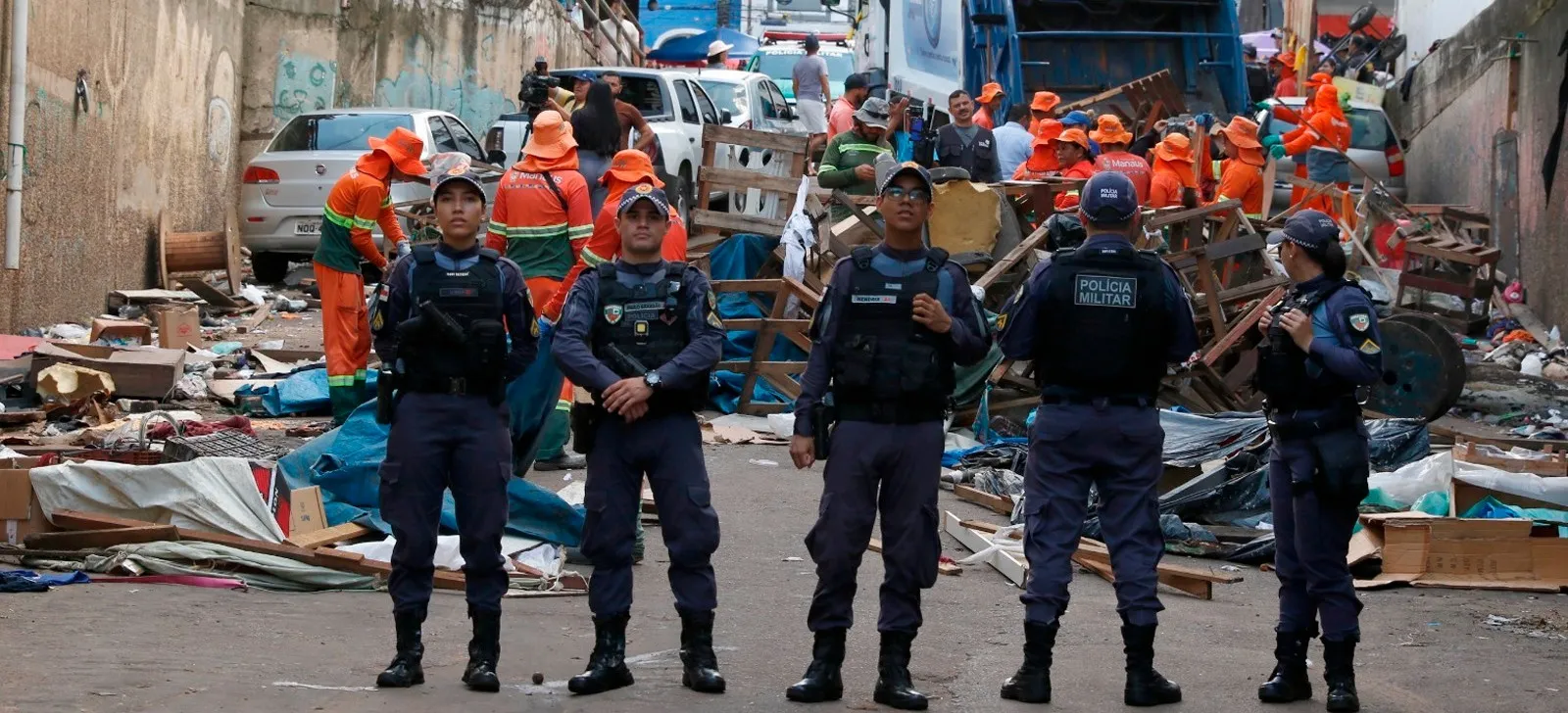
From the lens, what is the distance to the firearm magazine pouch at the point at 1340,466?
5980 mm

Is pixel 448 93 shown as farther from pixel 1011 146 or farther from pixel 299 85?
pixel 1011 146

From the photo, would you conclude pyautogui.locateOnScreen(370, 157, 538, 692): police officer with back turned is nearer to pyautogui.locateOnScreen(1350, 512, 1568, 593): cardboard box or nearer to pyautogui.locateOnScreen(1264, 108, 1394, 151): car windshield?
pyautogui.locateOnScreen(1350, 512, 1568, 593): cardboard box

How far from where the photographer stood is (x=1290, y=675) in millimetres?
6094

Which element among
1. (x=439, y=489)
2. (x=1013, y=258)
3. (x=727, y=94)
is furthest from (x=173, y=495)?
(x=727, y=94)

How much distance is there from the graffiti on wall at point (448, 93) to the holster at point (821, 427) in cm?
1835

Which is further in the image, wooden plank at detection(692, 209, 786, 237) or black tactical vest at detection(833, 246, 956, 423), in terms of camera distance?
wooden plank at detection(692, 209, 786, 237)

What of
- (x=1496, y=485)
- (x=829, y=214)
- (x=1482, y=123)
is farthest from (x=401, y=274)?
(x=1482, y=123)

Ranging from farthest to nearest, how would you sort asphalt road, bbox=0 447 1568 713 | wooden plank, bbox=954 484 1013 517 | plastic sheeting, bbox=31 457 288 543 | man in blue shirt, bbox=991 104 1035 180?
man in blue shirt, bbox=991 104 1035 180
wooden plank, bbox=954 484 1013 517
plastic sheeting, bbox=31 457 288 543
asphalt road, bbox=0 447 1568 713

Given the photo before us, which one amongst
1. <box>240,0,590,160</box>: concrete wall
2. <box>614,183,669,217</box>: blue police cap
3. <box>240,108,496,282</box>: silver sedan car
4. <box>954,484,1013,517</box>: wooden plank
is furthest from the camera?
<box>240,0,590,160</box>: concrete wall

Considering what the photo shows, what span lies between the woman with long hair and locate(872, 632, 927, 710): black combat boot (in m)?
5.75

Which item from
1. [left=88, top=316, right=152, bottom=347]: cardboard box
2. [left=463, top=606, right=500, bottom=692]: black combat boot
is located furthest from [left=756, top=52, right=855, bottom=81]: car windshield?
[left=463, top=606, right=500, bottom=692]: black combat boot

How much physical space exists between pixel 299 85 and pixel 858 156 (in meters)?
10.5

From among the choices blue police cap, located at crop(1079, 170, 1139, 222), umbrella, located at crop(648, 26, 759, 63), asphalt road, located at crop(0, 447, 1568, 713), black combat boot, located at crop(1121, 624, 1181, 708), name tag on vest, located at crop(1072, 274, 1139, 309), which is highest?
umbrella, located at crop(648, 26, 759, 63)

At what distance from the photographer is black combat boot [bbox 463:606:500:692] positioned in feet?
19.2
